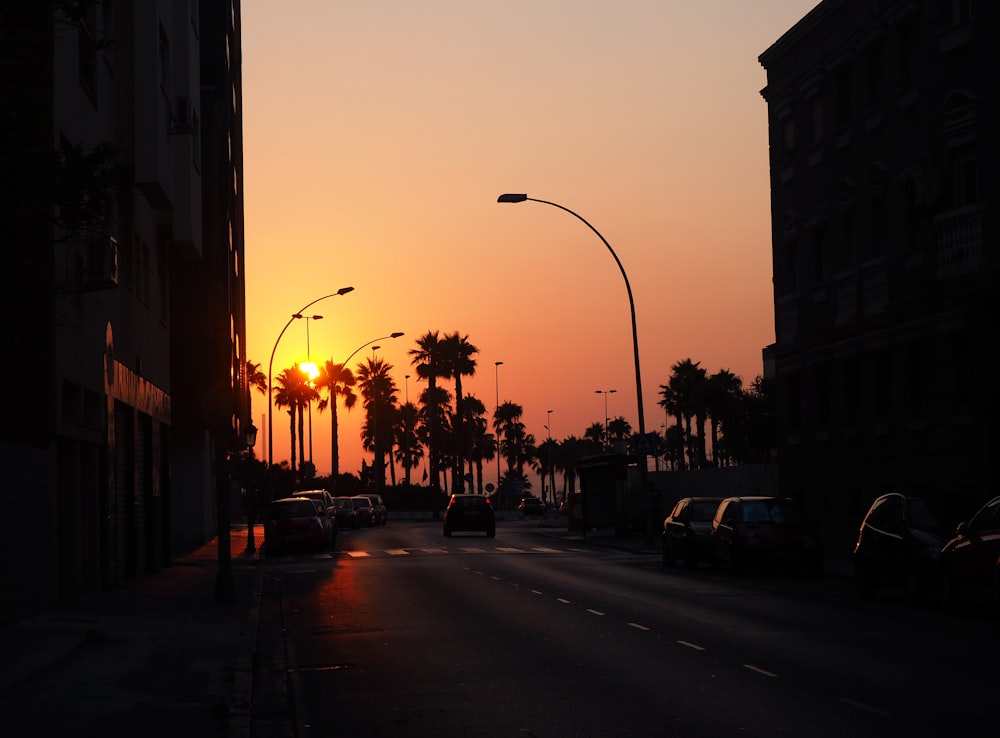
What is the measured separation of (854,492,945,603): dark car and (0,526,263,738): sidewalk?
9556mm

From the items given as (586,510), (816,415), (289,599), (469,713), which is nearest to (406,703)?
(469,713)

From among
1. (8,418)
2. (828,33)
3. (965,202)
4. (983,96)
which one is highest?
(828,33)

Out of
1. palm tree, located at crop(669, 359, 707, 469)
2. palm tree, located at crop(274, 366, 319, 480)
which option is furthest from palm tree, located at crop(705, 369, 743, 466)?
palm tree, located at crop(274, 366, 319, 480)

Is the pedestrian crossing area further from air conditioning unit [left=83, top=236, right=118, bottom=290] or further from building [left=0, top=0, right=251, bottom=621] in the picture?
air conditioning unit [left=83, top=236, right=118, bottom=290]

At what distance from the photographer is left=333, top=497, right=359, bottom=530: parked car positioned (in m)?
68.7

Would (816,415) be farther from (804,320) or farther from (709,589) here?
(709,589)

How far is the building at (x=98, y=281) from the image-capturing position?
42.1 feet

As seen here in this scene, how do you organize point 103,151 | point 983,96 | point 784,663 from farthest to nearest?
point 983,96
point 784,663
point 103,151

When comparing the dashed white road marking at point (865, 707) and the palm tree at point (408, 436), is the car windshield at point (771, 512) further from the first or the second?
the palm tree at point (408, 436)

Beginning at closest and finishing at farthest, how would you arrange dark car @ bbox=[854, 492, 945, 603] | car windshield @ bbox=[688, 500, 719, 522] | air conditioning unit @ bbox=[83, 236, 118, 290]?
dark car @ bbox=[854, 492, 945, 603] → air conditioning unit @ bbox=[83, 236, 118, 290] → car windshield @ bbox=[688, 500, 719, 522]

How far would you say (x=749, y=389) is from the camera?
130625mm

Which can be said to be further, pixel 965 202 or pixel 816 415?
pixel 816 415

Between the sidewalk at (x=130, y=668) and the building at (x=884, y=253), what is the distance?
11.6 m

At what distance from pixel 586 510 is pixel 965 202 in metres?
27.7
